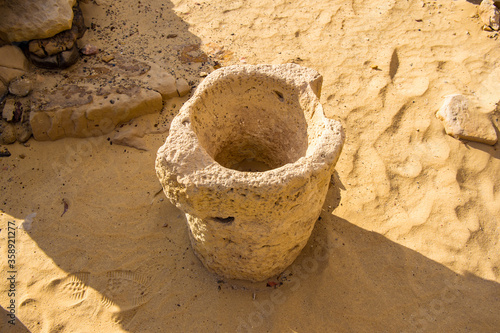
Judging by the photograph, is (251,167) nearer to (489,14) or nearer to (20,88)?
(20,88)

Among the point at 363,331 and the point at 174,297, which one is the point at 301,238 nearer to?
the point at 363,331

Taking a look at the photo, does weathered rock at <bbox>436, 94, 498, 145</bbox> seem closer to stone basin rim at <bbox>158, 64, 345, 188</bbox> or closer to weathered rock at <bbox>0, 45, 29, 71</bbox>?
stone basin rim at <bbox>158, 64, 345, 188</bbox>

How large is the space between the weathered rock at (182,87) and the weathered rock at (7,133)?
1.59m

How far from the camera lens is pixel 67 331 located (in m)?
2.37

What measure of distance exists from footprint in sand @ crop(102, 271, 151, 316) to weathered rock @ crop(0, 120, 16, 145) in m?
1.75

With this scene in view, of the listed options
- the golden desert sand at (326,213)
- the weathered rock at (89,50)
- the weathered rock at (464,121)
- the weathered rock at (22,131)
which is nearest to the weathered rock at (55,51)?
the weathered rock at (89,50)

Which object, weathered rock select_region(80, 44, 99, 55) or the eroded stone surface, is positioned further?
weathered rock select_region(80, 44, 99, 55)

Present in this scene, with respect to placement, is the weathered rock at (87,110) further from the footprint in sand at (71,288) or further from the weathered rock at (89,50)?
the footprint in sand at (71,288)

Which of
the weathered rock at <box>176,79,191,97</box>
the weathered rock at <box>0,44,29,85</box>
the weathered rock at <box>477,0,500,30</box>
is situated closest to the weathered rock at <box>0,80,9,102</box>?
the weathered rock at <box>0,44,29,85</box>

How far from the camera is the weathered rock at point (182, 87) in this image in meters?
3.68

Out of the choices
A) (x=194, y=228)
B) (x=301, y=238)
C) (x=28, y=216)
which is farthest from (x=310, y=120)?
(x=28, y=216)

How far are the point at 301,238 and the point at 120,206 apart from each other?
157cm

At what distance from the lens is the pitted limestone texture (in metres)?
1.85

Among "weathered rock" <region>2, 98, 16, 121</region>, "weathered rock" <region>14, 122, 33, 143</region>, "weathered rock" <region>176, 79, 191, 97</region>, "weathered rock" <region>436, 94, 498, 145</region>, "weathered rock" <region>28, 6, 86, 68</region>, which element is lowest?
"weathered rock" <region>436, 94, 498, 145</region>
